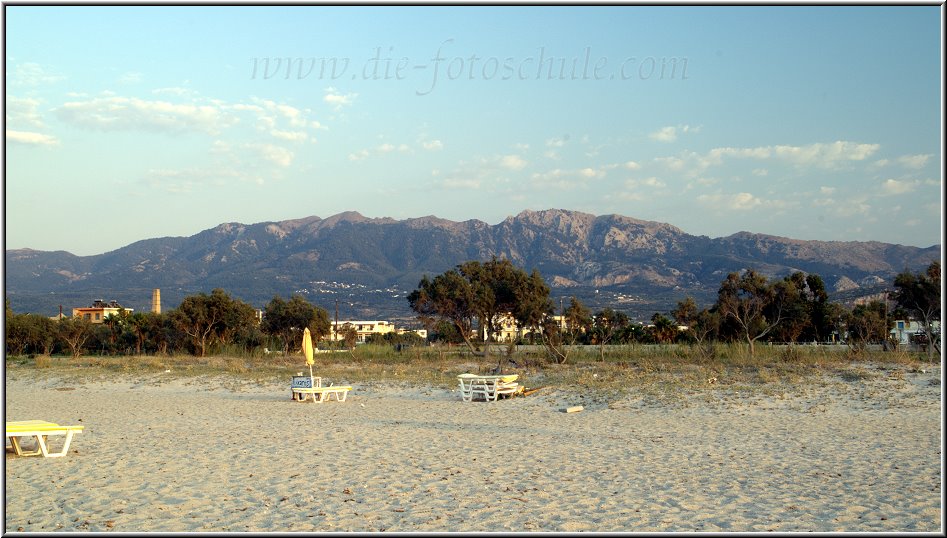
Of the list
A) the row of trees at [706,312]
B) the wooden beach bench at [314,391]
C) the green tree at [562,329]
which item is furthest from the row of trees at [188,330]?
the wooden beach bench at [314,391]

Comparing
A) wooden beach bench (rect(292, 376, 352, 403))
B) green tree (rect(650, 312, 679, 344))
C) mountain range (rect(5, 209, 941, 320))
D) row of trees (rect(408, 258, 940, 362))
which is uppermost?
mountain range (rect(5, 209, 941, 320))

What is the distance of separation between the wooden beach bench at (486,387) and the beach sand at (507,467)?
1.11 metres

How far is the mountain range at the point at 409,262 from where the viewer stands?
351ft

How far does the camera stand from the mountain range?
4210 inches

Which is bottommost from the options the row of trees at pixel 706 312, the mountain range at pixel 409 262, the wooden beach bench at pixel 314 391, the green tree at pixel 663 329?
the wooden beach bench at pixel 314 391

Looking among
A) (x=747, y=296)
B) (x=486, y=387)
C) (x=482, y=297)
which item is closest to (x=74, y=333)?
(x=482, y=297)

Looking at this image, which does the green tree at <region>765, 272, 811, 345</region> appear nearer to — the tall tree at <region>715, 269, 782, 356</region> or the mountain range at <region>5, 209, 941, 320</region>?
the tall tree at <region>715, 269, 782, 356</region>

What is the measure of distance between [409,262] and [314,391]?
440ft

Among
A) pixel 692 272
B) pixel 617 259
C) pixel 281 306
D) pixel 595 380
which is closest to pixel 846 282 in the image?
pixel 692 272

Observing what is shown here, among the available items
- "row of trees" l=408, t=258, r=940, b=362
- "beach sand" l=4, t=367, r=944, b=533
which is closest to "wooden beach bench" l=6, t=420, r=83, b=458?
"beach sand" l=4, t=367, r=944, b=533

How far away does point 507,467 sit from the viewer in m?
9.93

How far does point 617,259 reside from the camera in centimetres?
12581

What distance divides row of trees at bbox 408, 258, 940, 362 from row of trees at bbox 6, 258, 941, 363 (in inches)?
1.7

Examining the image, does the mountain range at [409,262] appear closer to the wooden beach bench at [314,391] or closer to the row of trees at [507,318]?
the row of trees at [507,318]
